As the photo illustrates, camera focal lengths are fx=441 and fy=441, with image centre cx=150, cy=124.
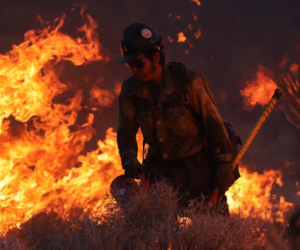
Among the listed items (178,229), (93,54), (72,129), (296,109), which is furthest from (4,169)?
(296,109)

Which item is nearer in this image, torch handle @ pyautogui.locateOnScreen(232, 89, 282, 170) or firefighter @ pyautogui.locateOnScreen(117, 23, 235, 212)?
firefighter @ pyautogui.locateOnScreen(117, 23, 235, 212)

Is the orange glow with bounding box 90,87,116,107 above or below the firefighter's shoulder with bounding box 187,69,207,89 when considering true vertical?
above

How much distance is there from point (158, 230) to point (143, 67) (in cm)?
166

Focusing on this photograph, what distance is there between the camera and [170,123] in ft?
15.0

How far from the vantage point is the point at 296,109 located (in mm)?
11930

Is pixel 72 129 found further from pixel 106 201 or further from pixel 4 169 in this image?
pixel 106 201

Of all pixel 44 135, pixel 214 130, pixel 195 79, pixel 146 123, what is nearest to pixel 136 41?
pixel 195 79

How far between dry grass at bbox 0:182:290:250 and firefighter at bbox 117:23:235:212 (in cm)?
49

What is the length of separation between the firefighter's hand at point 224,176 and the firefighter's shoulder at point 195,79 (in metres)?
0.85

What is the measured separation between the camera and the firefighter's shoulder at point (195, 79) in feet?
14.6

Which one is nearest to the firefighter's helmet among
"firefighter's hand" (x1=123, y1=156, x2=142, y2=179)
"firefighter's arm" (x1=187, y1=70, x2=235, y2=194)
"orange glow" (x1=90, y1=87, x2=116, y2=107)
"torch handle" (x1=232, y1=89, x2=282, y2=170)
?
"firefighter's arm" (x1=187, y1=70, x2=235, y2=194)

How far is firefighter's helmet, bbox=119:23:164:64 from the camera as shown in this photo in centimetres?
443

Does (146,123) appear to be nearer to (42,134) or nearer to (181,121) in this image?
(181,121)

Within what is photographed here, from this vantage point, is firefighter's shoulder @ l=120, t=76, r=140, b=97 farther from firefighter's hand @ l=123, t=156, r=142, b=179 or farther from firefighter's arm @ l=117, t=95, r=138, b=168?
firefighter's hand @ l=123, t=156, r=142, b=179
